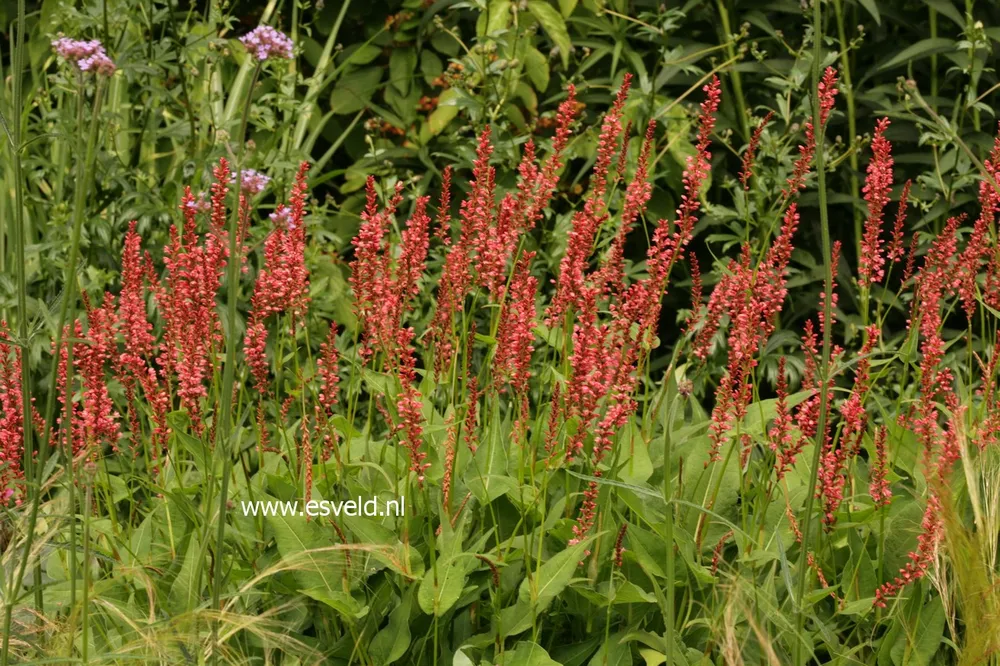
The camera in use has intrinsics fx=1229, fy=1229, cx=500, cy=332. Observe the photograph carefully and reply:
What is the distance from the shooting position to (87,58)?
1528 millimetres

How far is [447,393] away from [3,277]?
1626mm

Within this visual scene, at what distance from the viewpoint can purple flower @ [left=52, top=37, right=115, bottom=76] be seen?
1420 mm

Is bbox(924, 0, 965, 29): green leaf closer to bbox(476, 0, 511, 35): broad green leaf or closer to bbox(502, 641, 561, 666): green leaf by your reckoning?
bbox(476, 0, 511, 35): broad green leaf

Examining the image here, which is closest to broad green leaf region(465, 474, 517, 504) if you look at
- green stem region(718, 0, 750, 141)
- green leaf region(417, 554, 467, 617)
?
green leaf region(417, 554, 467, 617)

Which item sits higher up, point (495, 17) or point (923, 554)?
point (495, 17)

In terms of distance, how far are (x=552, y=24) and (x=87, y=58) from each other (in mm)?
2551

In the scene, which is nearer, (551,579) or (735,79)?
(551,579)

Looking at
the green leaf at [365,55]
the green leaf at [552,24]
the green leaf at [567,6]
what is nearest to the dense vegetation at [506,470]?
the green leaf at [552,24]

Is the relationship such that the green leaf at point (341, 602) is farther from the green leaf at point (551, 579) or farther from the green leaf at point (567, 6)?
the green leaf at point (567, 6)

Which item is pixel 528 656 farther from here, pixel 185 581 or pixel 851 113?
pixel 851 113

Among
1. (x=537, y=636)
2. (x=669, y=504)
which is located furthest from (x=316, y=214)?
(x=669, y=504)

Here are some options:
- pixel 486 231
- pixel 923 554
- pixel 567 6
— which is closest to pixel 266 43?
pixel 486 231

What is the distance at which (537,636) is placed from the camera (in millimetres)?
2014

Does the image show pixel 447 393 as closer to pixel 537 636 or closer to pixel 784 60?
pixel 537 636
